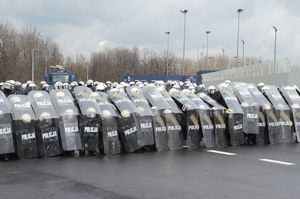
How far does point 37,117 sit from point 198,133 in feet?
14.9

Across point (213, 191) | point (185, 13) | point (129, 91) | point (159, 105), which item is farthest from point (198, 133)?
point (185, 13)

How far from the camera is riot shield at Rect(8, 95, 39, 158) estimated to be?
36.7ft

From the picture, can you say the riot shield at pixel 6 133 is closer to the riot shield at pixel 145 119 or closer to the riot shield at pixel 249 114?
the riot shield at pixel 145 119

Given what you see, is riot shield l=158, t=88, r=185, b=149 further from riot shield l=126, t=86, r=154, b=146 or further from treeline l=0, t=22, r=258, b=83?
treeline l=0, t=22, r=258, b=83

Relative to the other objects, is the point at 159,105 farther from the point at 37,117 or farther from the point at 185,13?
the point at 185,13

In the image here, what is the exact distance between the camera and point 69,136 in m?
11.7

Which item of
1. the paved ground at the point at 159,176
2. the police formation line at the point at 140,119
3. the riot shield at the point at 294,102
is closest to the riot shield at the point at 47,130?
the police formation line at the point at 140,119

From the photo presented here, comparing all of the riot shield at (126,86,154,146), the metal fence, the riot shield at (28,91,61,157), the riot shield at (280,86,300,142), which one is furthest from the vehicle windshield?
the riot shield at (28,91,61,157)

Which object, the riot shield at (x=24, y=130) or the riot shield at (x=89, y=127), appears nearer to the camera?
the riot shield at (x=24, y=130)

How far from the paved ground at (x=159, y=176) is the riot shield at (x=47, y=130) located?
14.6 inches

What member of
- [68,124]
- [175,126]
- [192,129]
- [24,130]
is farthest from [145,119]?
[24,130]

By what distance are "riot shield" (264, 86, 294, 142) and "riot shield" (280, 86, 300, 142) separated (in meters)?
0.16

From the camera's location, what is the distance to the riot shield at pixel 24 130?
1118 centimetres

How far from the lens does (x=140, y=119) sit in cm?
1260
